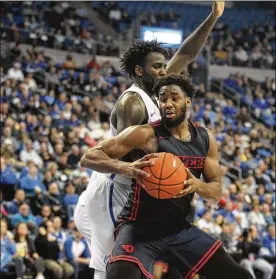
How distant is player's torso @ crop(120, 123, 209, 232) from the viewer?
16.4 feet

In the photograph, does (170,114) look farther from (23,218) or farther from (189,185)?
(23,218)

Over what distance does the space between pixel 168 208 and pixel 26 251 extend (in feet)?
19.0

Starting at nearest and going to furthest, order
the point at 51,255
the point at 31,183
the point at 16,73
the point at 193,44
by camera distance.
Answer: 1. the point at 193,44
2. the point at 51,255
3. the point at 31,183
4. the point at 16,73

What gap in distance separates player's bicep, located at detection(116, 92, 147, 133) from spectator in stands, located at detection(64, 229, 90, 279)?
5.85m

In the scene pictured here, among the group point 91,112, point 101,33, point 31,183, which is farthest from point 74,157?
point 101,33

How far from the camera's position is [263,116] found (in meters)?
21.8

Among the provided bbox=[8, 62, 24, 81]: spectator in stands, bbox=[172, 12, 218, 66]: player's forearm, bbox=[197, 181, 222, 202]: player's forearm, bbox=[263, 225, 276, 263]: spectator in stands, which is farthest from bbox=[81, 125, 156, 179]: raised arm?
bbox=[8, 62, 24, 81]: spectator in stands

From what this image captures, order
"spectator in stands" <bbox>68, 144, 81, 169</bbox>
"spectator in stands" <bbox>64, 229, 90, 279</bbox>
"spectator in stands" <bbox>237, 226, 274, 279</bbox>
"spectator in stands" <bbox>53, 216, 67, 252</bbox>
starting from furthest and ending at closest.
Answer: "spectator in stands" <bbox>68, 144, 81, 169</bbox> → "spectator in stands" <bbox>237, 226, 274, 279</bbox> → "spectator in stands" <bbox>53, 216, 67, 252</bbox> → "spectator in stands" <bbox>64, 229, 90, 279</bbox>

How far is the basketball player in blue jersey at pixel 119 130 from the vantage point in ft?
17.6

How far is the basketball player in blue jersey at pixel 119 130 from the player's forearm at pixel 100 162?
0.43 m

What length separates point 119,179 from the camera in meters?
5.52

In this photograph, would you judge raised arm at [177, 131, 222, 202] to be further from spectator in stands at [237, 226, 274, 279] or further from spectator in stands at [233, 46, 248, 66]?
spectator in stands at [233, 46, 248, 66]

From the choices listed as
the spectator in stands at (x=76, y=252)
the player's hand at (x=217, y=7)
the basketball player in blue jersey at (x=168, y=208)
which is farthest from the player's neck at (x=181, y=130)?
the spectator in stands at (x=76, y=252)

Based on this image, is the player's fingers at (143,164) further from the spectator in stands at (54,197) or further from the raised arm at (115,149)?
the spectator in stands at (54,197)
